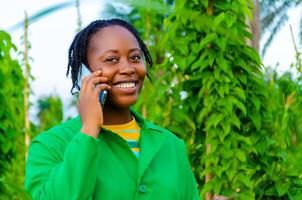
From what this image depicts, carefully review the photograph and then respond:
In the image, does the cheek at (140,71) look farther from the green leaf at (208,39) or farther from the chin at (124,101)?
the green leaf at (208,39)

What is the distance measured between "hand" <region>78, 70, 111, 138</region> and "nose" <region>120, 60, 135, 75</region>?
0.23ft

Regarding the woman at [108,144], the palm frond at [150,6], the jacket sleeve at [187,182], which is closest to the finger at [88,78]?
the woman at [108,144]

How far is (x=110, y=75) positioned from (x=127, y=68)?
0.04m

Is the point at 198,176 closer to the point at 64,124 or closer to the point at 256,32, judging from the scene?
the point at 256,32

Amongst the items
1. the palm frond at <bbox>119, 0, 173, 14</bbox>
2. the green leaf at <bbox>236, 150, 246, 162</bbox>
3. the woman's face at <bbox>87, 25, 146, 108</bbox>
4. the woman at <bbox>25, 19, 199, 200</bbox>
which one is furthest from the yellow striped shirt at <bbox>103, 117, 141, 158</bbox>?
the green leaf at <bbox>236, 150, 246, 162</bbox>

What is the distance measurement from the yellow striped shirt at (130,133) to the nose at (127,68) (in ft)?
0.67

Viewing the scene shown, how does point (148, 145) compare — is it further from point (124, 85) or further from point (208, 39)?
point (208, 39)

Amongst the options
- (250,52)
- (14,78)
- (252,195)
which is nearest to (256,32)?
(250,52)

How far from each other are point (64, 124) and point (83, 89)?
214 millimetres

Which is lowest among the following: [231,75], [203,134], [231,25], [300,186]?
[300,186]

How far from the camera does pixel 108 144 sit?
173 centimetres

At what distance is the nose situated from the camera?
163 cm

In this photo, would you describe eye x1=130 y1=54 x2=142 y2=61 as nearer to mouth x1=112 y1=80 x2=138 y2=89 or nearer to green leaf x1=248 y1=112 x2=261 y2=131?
mouth x1=112 y1=80 x2=138 y2=89

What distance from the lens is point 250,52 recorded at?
3.23 metres
